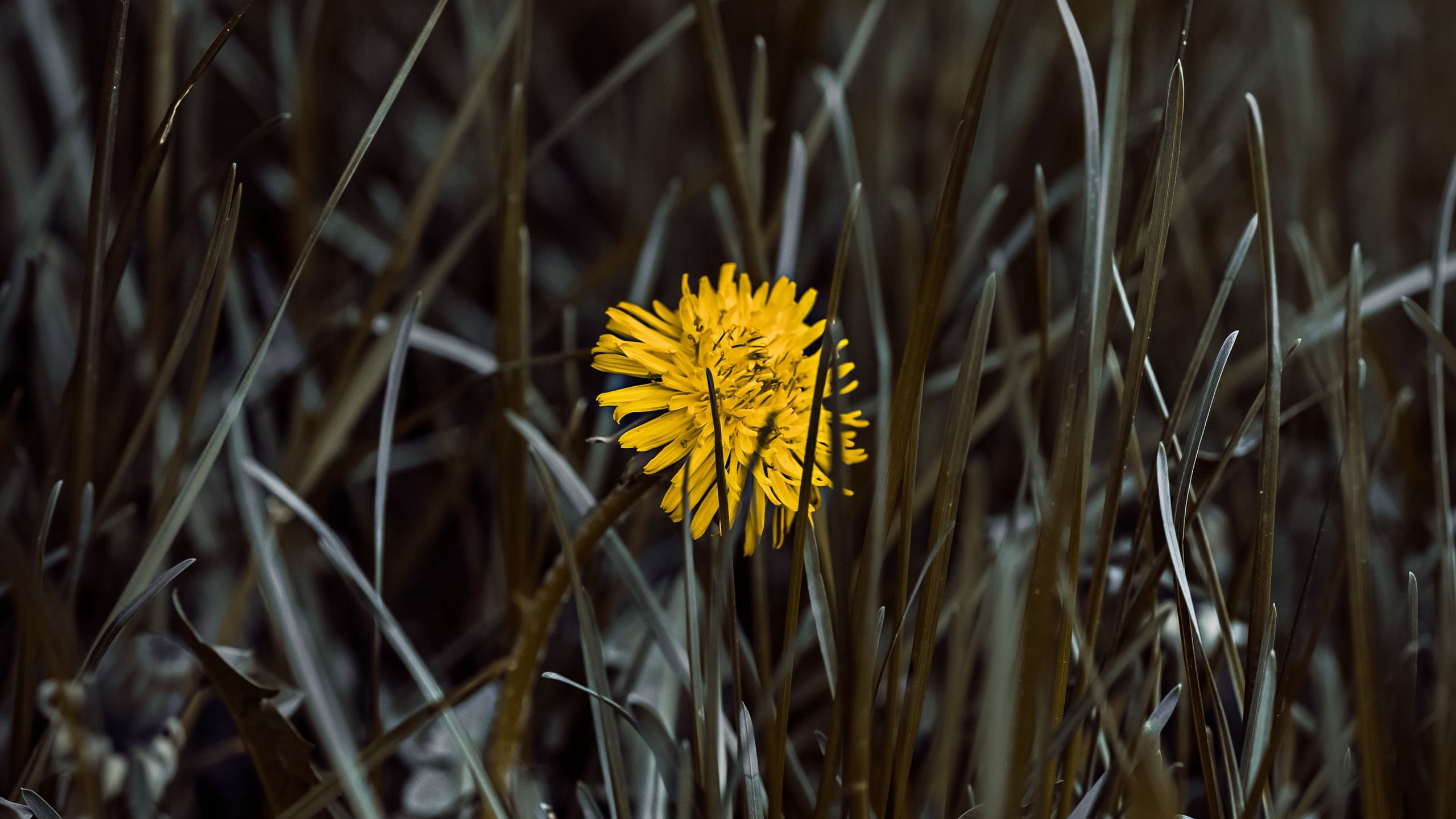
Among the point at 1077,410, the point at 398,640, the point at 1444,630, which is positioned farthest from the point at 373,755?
the point at 1444,630

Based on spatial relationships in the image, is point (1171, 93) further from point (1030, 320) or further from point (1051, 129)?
point (1051, 129)

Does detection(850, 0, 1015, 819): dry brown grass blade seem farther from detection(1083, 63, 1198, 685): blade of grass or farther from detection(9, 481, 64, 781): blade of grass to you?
detection(9, 481, 64, 781): blade of grass

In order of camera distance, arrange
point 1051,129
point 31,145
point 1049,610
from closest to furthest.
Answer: point 1049,610 < point 31,145 < point 1051,129

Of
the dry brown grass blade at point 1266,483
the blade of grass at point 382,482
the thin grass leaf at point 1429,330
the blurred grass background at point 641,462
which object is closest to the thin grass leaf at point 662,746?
the blurred grass background at point 641,462

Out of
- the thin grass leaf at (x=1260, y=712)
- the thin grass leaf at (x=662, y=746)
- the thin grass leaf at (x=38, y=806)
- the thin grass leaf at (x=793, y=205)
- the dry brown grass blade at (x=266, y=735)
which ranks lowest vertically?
the thin grass leaf at (x=38, y=806)

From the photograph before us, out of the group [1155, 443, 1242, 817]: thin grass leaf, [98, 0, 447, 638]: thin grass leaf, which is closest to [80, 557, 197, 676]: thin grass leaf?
[98, 0, 447, 638]: thin grass leaf

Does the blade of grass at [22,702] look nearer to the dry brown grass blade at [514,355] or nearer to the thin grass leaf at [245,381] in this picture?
the thin grass leaf at [245,381]

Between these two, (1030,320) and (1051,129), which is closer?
(1030,320)

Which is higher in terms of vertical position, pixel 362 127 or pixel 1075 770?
pixel 362 127

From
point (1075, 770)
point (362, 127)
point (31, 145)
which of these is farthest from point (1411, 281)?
point (31, 145)
